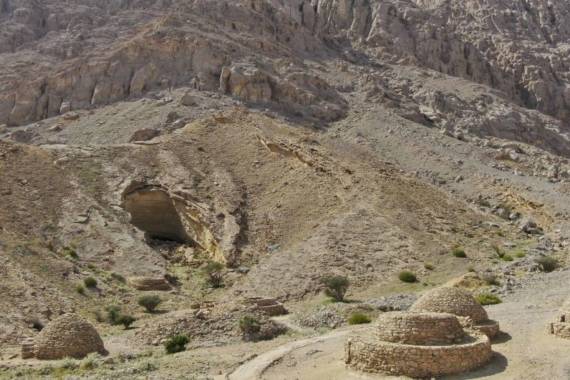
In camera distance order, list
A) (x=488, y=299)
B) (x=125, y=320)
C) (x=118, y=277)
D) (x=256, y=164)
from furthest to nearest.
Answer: (x=256, y=164) → (x=118, y=277) → (x=125, y=320) → (x=488, y=299)

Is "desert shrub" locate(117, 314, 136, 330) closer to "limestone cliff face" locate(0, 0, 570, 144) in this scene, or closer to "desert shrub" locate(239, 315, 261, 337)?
"desert shrub" locate(239, 315, 261, 337)

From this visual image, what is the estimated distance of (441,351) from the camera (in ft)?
53.3

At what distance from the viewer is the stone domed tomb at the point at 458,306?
62.5 feet

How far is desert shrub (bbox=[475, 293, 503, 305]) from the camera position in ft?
84.6

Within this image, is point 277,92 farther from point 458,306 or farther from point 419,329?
point 419,329

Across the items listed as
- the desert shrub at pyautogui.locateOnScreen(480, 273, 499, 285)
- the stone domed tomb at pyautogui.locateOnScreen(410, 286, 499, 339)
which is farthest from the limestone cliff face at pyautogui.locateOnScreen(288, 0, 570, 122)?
the stone domed tomb at pyautogui.locateOnScreen(410, 286, 499, 339)

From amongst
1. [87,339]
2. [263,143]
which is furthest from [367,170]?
[87,339]

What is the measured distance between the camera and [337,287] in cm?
3152

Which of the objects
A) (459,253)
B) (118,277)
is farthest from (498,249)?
(118,277)

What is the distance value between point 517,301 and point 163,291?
15.7m

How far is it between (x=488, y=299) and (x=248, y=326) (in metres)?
8.35

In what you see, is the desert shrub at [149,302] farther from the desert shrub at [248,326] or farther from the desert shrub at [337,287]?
the desert shrub at [248,326]

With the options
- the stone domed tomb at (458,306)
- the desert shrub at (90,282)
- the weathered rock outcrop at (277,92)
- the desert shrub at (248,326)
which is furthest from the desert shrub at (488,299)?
the weathered rock outcrop at (277,92)

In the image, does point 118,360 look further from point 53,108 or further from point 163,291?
point 53,108
